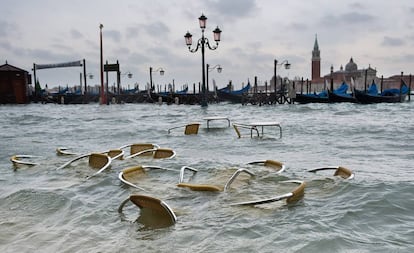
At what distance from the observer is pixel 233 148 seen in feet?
Result: 36.9

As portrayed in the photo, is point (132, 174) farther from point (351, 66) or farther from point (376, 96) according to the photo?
point (351, 66)

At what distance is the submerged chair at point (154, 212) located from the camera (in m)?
4.65

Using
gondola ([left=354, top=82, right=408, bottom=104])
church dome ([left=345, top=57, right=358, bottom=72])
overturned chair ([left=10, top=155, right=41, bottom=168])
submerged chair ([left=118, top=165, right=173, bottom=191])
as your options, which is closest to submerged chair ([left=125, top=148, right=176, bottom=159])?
submerged chair ([left=118, top=165, right=173, bottom=191])

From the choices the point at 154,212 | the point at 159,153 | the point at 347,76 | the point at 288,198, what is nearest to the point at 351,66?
the point at 347,76

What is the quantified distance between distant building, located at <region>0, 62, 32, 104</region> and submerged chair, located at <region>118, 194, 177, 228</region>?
4218cm

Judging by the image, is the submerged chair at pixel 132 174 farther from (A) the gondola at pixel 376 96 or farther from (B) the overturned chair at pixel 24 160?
(A) the gondola at pixel 376 96

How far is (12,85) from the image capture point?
43562 millimetres

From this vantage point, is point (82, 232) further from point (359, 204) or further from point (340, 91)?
point (340, 91)

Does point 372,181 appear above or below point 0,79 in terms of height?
below

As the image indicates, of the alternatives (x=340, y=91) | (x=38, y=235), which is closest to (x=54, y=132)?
(x=38, y=235)

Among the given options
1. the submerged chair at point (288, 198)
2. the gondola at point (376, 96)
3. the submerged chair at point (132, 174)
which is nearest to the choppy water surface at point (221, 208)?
the submerged chair at point (288, 198)

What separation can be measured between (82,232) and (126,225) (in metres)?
0.48

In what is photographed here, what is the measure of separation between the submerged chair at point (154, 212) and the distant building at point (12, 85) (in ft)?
138

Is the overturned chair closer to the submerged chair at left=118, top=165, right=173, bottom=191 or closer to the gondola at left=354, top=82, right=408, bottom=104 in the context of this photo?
the submerged chair at left=118, top=165, right=173, bottom=191
